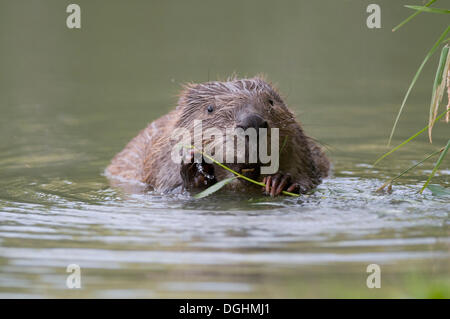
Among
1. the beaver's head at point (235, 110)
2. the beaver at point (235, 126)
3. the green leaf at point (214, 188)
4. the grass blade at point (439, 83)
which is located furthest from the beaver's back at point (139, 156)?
the grass blade at point (439, 83)

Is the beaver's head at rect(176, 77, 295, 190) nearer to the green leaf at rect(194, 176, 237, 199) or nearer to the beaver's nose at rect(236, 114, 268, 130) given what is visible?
the beaver's nose at rect(236, 114, 268, 130)

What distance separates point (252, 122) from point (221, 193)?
0.89 metres

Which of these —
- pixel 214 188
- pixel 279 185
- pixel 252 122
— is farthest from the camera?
pixel 279 185

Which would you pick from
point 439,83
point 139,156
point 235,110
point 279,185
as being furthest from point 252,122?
point 139,156

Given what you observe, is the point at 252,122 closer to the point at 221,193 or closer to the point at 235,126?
the point at 235,126

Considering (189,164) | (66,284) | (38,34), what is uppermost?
(38,34)

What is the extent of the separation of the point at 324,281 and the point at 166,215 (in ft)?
4.87

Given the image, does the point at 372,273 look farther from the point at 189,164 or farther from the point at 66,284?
the point at 189,164

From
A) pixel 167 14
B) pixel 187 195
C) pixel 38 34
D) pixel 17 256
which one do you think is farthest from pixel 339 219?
pixel 167 14

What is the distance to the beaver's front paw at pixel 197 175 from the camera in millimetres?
5164

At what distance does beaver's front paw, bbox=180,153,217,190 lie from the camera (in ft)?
16.9

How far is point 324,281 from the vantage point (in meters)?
3.33

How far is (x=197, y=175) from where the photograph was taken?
5227mm

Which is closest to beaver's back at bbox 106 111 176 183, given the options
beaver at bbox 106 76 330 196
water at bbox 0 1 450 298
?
beaver at bbox 106 76 330 196
